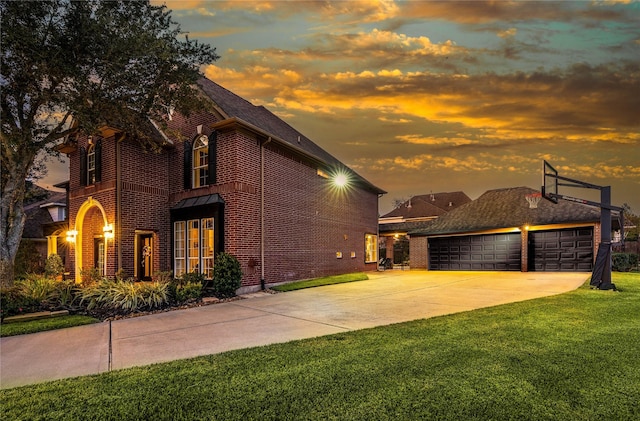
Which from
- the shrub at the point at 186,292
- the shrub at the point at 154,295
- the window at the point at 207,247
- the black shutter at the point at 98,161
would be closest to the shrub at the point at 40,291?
the shrub at the point at 154,295

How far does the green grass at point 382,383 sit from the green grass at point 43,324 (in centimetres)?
395

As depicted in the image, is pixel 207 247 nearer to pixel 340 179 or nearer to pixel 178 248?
pixel 178 248

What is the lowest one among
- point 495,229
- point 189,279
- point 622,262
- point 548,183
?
point 622,262

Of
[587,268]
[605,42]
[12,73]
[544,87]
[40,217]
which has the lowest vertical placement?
[587,268]

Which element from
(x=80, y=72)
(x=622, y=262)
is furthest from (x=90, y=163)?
(x=622, y=262)

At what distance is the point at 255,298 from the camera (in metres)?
10.7

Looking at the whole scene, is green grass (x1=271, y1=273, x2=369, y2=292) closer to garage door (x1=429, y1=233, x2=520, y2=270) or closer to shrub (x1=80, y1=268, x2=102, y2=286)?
shrub (x1=80, y1=268, x2=102, y2=286)

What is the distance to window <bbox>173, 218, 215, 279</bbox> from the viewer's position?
12.3 m

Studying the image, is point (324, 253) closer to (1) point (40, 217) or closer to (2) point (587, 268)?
(2) point (587, 268)

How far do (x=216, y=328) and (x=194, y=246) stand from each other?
6.65m

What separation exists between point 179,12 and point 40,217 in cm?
2060

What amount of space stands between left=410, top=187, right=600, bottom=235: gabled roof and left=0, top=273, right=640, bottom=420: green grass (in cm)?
1445

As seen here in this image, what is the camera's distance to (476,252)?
2075 cm

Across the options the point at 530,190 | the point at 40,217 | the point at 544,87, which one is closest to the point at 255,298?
the point at 544,87
